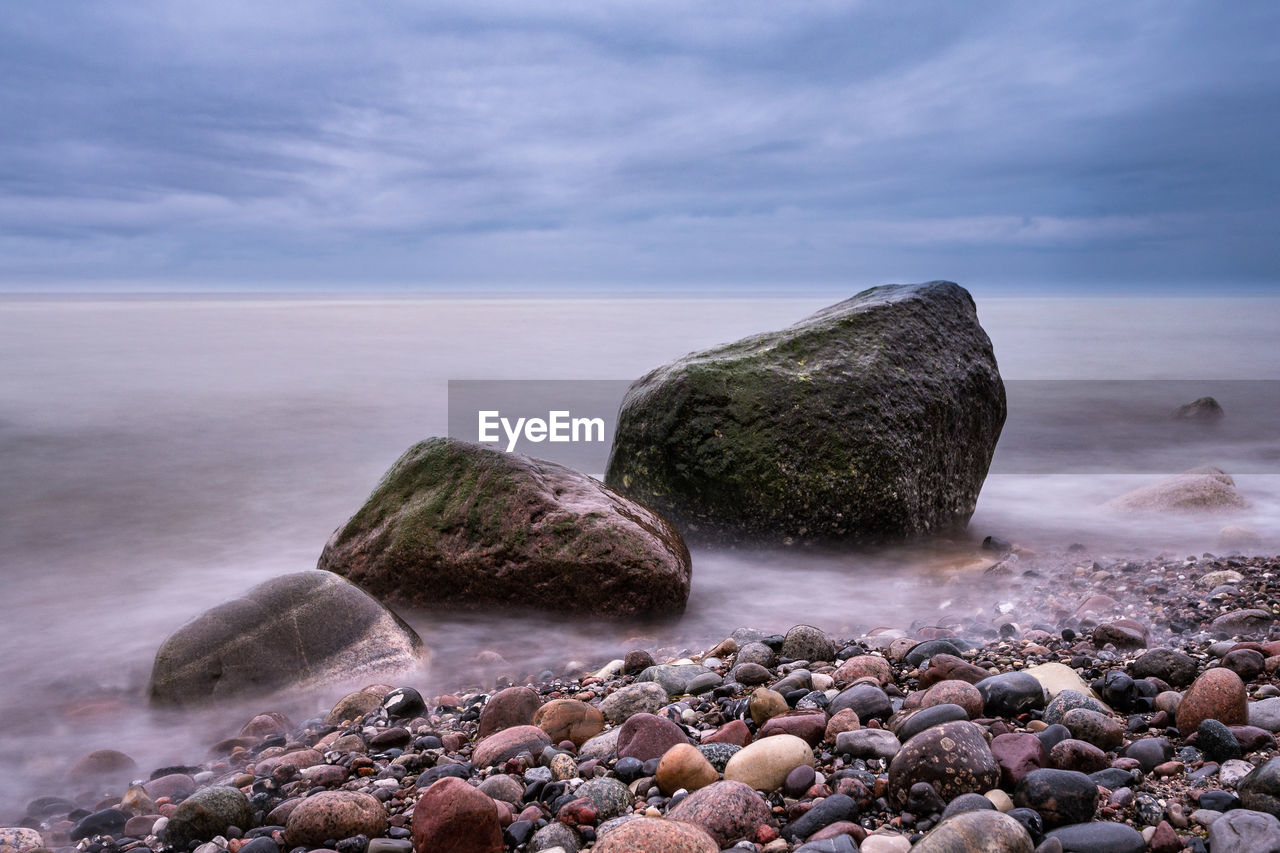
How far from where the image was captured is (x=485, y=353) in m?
25.7

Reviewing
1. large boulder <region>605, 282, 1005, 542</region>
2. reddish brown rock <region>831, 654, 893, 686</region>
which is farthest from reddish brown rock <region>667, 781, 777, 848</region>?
large boulder <region>605, 282, 1005, 542</region>

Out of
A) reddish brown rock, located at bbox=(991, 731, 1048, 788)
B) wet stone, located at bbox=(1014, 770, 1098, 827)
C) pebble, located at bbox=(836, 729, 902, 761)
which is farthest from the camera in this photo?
pebble, located at bbox=(836, 729, 902, 761)

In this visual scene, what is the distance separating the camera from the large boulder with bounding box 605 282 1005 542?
17.7 feet

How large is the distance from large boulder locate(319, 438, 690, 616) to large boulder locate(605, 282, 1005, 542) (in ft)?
2.45

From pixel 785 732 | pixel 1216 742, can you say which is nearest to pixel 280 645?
pixel 785 732

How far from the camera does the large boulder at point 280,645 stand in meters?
3.69

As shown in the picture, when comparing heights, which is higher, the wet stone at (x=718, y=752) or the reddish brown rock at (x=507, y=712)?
the wet stone at (x=718, y=752)

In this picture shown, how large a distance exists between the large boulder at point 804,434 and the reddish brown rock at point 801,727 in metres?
2.80

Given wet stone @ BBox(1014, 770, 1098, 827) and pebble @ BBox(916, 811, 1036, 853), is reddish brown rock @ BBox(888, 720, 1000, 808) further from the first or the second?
pebble @ BBox(916, 811, 1036, 853)

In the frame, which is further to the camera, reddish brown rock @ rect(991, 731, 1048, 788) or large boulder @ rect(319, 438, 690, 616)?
large boulder @ rect(319, 438, 690, 616)

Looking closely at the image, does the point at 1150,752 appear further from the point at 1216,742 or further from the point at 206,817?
the point at 206,817

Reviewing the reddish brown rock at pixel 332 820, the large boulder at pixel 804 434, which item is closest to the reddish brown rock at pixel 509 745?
the reddish brown rock at pixel 332 820

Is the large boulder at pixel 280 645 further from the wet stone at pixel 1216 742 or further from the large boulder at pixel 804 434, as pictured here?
the wet stone at pixel 1216 742

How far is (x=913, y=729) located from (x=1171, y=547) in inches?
167
